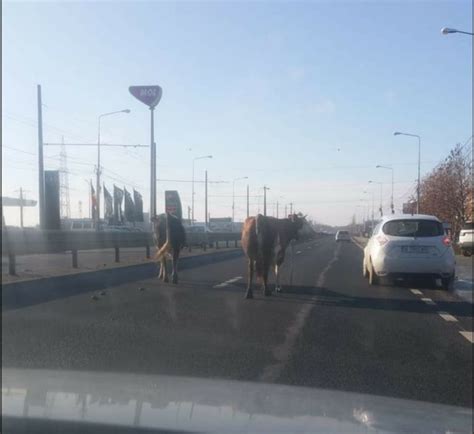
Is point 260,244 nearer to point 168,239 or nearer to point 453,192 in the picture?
point 168,239

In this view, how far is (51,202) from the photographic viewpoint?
29.5 m

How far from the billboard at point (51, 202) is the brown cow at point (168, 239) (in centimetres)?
1277

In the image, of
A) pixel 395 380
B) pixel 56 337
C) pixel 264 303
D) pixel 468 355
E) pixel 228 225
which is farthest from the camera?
pixel 228 225

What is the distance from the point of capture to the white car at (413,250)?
15.3m

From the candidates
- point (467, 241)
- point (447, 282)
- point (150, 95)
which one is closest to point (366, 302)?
point (447, 282)

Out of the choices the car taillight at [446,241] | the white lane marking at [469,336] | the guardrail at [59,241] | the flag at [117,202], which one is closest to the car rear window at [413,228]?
the car taillight at [446,241]

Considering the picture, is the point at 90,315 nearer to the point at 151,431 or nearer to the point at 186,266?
the point at 151,431

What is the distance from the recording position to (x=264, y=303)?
12.2 m

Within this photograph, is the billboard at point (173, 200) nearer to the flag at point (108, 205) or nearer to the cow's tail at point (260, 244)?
the flag at point (108, 205)

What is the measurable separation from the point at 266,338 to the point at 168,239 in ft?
25.5

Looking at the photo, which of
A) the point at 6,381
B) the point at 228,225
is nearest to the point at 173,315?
the point at 6,381

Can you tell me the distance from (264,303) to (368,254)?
18.6ft

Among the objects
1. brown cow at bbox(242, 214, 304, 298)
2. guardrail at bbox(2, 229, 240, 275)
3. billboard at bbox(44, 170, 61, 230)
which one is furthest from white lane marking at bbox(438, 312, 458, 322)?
billboard at bbox(44, 170, 61, 230)

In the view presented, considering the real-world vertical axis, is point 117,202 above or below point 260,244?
above
